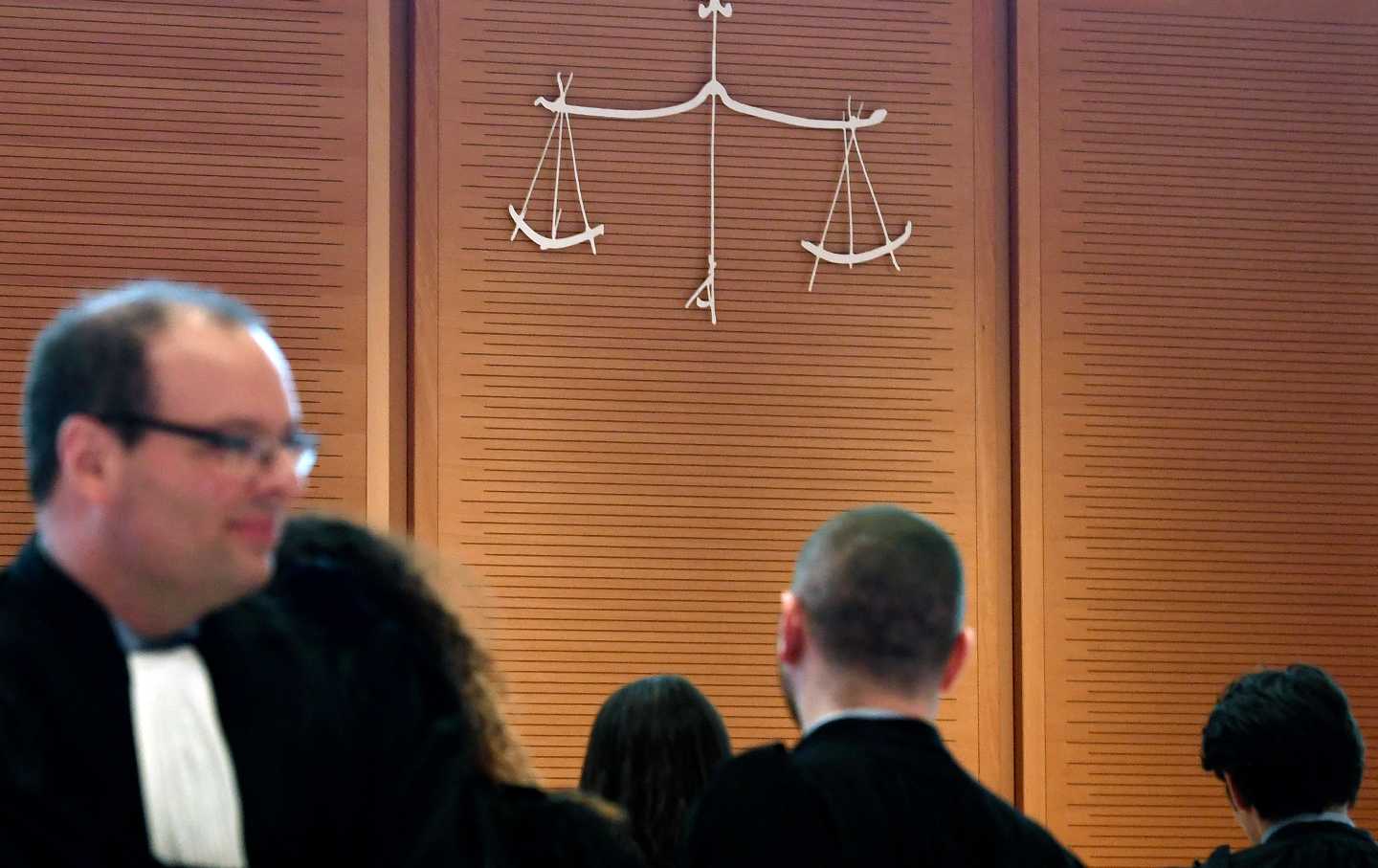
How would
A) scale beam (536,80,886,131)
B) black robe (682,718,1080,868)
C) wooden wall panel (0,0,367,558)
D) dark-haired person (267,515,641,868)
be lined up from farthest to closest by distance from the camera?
1. scale beam (536,80,886,131)
2. wooden wall panel (0,0,367,558)
3. black robe (682,718,1080,868)
4. dark-haired person (267,515,641,868)

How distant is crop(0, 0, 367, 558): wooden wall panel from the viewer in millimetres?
4426

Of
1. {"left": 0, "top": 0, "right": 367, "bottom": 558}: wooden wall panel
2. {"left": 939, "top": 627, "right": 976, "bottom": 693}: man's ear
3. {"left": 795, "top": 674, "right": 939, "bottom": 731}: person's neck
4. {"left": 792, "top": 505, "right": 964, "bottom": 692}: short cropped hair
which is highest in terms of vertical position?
{"left": 0, "top": 0, "right": 367, "bottom": 558}: wooden wall panel

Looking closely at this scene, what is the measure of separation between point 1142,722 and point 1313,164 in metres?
1.67

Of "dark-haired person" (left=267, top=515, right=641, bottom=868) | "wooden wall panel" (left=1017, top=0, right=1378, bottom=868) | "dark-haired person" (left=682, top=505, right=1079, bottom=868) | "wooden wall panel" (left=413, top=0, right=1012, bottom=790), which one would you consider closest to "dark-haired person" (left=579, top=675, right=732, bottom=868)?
"dark-haired person" (left=682, top=505, right=1079, bottom=868)

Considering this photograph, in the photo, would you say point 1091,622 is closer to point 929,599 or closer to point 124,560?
point 929,599

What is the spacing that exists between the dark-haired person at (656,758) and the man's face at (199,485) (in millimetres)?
1221

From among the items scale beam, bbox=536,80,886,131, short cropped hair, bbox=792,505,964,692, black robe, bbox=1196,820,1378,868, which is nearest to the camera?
short cropped hair, bbox=792,505,964,692

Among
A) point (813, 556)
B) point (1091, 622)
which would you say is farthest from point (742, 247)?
point (813, 556)

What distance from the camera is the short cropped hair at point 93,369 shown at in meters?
1.42

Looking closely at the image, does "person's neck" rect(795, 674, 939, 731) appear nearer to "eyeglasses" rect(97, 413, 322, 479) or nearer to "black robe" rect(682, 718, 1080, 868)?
"black robe" rect(682, 718, 1080, 868)

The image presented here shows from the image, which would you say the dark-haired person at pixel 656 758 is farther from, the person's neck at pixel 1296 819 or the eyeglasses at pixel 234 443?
the eyeglasses at pixel 234 443

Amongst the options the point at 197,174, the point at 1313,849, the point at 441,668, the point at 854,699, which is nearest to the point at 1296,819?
the point at 1313,849

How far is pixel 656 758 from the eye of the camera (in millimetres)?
2592

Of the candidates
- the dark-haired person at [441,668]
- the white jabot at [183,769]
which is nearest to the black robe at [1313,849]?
the dark-haired person at [441,668]
